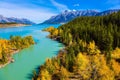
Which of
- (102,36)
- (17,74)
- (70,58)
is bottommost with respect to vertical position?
(17,74)

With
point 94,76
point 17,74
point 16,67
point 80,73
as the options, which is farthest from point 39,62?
point 94,76

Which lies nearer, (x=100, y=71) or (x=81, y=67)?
(x=100, y=71)

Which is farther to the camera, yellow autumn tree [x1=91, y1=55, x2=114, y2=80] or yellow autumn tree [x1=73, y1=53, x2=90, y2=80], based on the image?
yellow autumn tree [x1=73, y1=53, x2=90, y2=80]

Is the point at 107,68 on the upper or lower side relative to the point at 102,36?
lower

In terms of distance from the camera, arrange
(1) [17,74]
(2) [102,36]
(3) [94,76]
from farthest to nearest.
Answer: (2) [102,36] → (1) [17,74] → (3) [94,76]

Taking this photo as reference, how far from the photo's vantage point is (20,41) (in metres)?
151

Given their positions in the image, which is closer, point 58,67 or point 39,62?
point 58,67

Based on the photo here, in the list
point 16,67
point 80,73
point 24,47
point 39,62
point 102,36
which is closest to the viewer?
point 80,73

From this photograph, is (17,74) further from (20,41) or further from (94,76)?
(20,41)

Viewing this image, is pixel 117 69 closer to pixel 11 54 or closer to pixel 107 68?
pixel 107 68

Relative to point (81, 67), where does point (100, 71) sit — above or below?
below

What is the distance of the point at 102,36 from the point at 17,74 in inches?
2564

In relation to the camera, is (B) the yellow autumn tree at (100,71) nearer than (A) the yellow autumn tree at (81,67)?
Yes

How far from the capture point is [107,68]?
7544 centimetres
